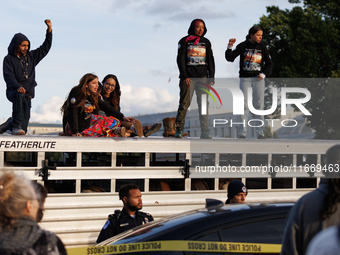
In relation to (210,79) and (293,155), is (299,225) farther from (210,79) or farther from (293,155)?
(210,79)

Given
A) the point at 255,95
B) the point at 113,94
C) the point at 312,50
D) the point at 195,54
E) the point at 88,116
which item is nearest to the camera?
the point at 88,116

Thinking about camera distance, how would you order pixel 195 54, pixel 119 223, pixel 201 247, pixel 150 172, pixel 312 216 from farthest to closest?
pixel 195 54 → pixel 150 172 → pixel 119 223 → pixel 201 247 → pixel 312 216

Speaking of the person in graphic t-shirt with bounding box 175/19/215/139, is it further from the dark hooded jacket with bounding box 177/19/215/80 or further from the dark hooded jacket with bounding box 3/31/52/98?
the dark hooded jacket with bounding box 3/31/52/98

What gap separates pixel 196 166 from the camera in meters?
5.93

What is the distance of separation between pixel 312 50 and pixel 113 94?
59.2 ft

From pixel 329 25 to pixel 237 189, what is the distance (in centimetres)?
2007

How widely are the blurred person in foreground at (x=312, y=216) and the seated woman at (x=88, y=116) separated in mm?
3870

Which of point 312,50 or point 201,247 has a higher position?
point 312,50

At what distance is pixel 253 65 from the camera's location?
25.0ft

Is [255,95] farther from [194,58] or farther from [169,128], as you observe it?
[169,128]

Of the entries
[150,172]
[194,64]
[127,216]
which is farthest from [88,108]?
[127,216]

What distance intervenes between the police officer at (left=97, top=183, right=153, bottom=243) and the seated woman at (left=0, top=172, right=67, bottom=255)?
7.08ft

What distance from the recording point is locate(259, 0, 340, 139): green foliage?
2197cm

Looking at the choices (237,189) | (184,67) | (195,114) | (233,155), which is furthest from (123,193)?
(195,114)
